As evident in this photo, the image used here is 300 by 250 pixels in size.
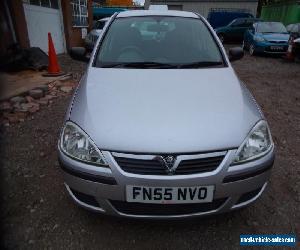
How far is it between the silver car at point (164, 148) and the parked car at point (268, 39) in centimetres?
989

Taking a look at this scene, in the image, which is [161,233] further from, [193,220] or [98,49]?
[98,49]

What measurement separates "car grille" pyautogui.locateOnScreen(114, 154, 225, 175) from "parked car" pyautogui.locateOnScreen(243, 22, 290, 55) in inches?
427

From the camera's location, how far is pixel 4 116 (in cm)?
434

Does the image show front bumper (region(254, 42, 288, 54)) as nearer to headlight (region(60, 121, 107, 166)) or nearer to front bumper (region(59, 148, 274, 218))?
front bumper (region(59, 148, 274, 218))

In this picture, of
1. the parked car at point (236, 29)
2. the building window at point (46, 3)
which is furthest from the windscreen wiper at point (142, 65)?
the parked car at point (236, 29)

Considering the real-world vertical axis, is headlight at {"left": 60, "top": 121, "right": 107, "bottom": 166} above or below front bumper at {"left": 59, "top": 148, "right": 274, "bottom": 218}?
above

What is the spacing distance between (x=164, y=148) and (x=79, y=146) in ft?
1.89

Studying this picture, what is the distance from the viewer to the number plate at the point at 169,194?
1.79 metres

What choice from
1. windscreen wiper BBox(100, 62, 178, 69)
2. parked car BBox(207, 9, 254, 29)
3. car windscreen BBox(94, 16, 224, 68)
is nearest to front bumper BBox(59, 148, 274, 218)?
windscreen wiper BBox(100, 62, 178, 69)

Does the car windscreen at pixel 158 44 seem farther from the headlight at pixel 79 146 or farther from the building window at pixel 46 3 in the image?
the building window at pixel 46 3

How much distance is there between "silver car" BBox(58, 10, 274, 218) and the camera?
1.79m

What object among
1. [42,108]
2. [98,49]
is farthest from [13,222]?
[42,108]

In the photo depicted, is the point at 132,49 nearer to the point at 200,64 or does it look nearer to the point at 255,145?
the point at 200,64

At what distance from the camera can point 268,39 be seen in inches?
447
